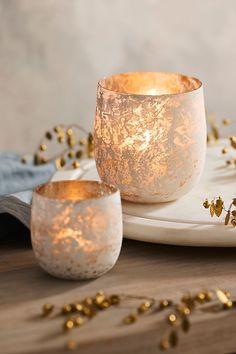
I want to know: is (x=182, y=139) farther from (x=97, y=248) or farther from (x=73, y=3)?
(x=73, y=3)

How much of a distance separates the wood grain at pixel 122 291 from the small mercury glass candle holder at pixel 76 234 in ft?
0.08

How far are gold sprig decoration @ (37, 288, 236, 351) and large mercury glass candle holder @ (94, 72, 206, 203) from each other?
7.1 inches

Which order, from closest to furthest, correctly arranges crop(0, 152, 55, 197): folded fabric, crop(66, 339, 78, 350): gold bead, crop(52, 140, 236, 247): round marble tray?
crop(66, 339, 78, 350): gold bead < crop(52, 140, 236, 247): round marble tray < crop(0, 152, 55, 197): folded fabric

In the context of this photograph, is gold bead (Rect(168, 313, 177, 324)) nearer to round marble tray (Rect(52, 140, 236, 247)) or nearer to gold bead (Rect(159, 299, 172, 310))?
gold bead (Rect(159, 299, 172, 310))

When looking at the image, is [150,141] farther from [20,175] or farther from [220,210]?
[20,175]

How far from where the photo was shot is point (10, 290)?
84cm

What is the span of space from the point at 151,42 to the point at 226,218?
0.73 m

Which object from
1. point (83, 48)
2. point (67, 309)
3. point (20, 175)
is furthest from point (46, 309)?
point (83, 48)

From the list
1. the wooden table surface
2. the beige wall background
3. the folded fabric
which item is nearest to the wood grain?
the wooden table surface

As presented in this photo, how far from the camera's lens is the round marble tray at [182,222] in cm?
90

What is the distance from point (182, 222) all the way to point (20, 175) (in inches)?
15.4

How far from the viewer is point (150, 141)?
37.1 inches

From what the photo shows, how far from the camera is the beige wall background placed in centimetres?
145

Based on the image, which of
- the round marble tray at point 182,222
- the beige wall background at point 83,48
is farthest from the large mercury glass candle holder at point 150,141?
the beige wall background at point 83,48
